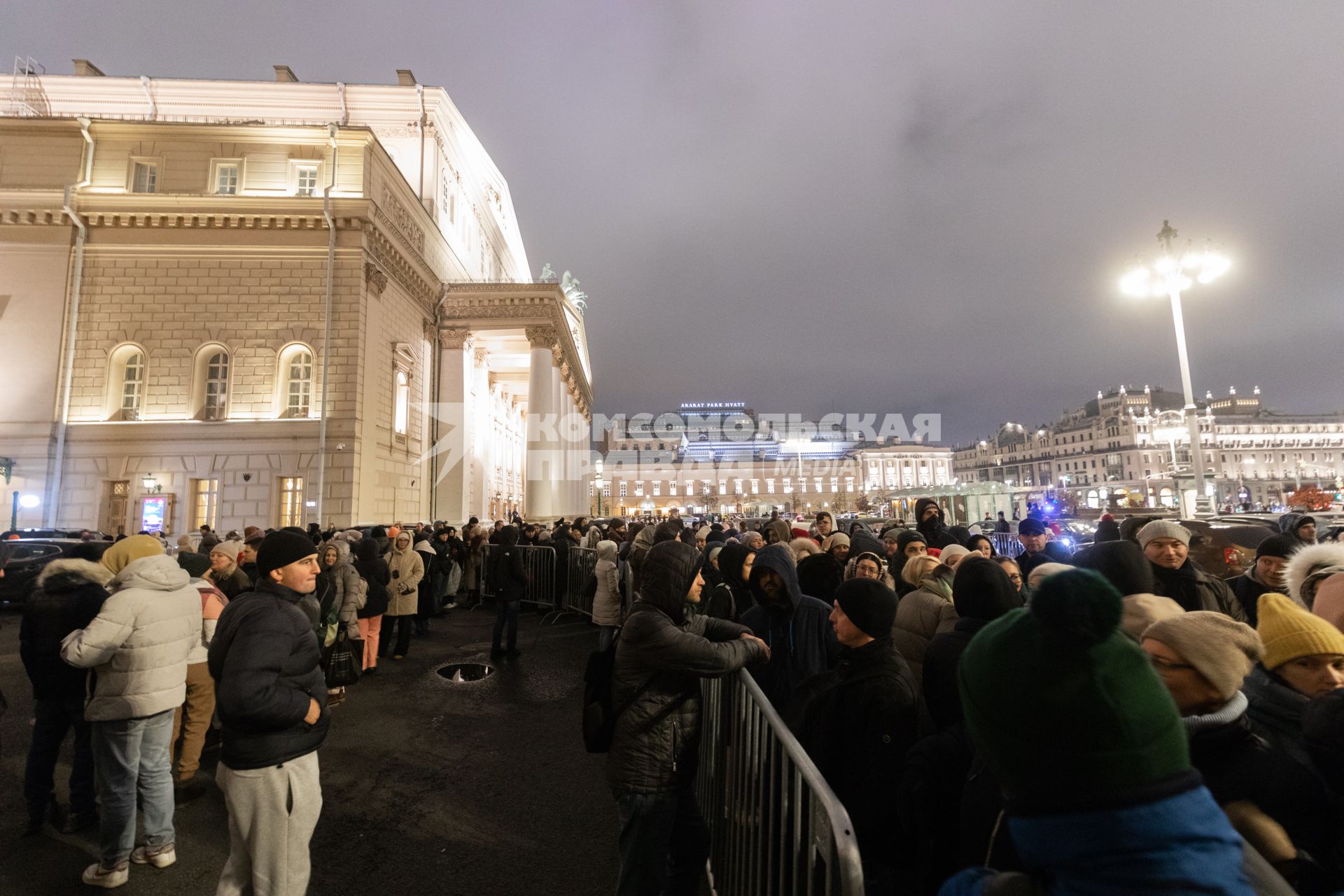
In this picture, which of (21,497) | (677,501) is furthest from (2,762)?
(677,501)

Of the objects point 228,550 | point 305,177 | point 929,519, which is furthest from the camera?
point 305,177

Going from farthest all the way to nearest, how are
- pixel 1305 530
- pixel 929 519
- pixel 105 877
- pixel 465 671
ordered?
pixel 929 519
pixel 465 671
pixel 1305 530
pixel 105 877

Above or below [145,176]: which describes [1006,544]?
below

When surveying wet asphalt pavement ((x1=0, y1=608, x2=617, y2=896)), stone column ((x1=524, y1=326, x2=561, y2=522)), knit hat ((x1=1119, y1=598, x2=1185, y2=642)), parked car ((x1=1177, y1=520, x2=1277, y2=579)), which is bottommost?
wet asphalt pavement ((x1=0, y1=608, x2=617, y2=896))

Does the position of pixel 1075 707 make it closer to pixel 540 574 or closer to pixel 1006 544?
pixel 540 574

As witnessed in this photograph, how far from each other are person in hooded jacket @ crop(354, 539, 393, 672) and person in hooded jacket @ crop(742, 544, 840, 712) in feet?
18.5

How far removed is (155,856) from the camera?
3.79 metres

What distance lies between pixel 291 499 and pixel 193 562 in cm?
1686

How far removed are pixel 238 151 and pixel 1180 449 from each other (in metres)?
101

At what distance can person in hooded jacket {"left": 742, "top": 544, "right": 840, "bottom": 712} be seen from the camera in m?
3.67

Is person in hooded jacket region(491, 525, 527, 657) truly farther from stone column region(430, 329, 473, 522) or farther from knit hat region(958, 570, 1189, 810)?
stone column region(430, 329, 473, 522)

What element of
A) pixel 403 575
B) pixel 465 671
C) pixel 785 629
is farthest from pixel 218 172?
pixel 785 629

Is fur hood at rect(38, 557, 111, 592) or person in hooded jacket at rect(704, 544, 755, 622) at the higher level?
fur hood at rect(38, 557, 111, 592)

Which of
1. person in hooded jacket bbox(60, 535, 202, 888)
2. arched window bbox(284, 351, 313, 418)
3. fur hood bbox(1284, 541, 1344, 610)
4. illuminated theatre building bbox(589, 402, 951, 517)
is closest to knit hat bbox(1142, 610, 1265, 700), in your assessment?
fur hood bbox(1284, 541, 1344, 610)
